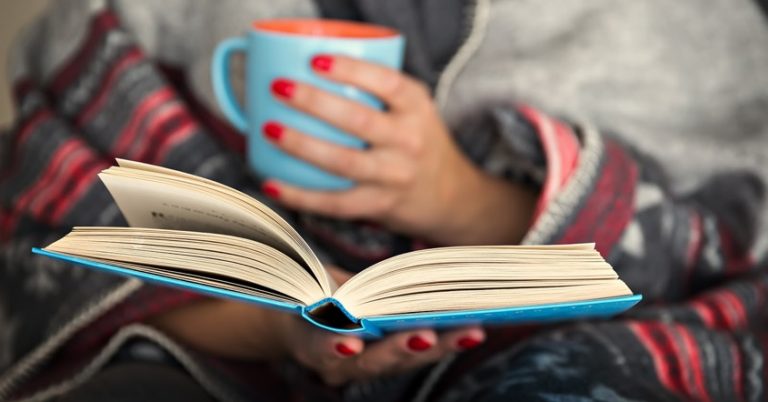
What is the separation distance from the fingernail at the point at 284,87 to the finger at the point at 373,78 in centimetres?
2

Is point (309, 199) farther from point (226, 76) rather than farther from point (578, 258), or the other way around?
point (578, 258)

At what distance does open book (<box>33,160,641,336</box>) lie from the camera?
1.30 ft

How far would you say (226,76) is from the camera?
754 mm

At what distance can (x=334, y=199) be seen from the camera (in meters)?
0.71

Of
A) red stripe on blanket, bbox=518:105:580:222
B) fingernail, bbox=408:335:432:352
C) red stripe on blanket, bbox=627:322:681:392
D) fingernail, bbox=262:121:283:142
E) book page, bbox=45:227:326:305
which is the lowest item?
red stripe on blanket, bbox=627:322:681:392

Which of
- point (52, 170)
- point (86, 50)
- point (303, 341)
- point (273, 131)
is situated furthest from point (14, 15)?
point (303, 341)

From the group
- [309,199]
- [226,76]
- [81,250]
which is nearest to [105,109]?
[226,76]

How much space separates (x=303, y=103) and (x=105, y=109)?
30 cm

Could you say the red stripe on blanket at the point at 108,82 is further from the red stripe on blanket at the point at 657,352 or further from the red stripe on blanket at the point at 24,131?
the red stripe on blanket at the point at 657,352

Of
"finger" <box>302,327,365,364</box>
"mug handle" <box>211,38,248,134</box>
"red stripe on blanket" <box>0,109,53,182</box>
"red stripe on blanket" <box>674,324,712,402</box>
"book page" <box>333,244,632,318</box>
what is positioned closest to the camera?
"book page" <box>333,244,632,318</box>

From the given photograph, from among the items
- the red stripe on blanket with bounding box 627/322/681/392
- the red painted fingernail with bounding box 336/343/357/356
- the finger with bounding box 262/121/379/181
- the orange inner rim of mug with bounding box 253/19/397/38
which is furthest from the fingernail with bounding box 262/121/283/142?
the red stripe on blanket with bounding box 627/322/681/392

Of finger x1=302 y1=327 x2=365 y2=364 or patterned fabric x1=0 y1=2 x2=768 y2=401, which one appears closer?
finger x1=302 y1=327 x2=365 y2=364

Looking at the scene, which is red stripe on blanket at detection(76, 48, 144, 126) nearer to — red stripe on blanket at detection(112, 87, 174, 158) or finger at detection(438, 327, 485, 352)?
red stripe on blanket at detection(112, 87, 174, 158)

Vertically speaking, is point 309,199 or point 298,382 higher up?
point 309,199
